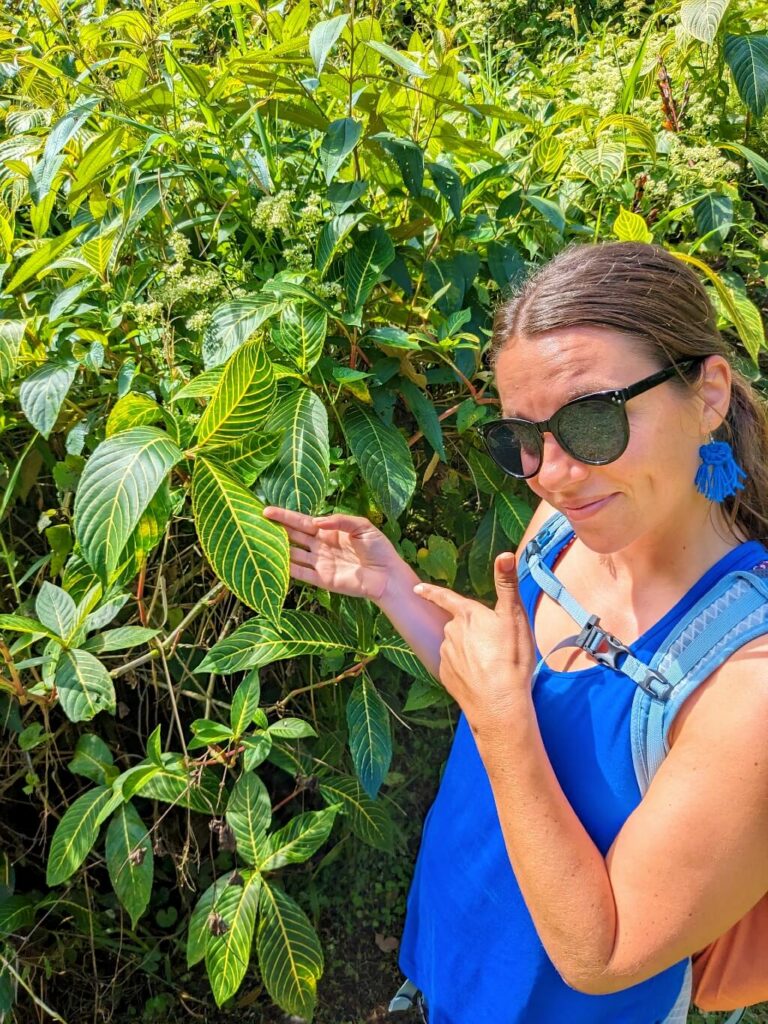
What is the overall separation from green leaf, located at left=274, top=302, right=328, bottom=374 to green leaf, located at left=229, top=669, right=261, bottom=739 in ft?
1.94

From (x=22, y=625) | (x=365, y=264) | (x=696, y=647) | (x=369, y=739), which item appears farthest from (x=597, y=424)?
(x=22, y=625)

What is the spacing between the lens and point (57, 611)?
1453 mm

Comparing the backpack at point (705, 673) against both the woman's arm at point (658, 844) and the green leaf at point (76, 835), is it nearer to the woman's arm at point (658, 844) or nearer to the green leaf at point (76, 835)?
the woman's arm at point (658, 844)

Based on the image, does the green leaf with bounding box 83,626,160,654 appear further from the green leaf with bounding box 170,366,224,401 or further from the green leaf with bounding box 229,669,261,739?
the green leaf with bounding box 170,366,224,401

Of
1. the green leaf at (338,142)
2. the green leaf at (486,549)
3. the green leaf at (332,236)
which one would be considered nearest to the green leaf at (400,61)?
→ the green leaf at (338,142)

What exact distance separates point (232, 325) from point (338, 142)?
335 mm

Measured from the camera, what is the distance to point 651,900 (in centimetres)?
95

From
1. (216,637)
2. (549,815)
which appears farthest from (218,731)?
(549,815)

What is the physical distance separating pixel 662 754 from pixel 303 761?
3.17 feet

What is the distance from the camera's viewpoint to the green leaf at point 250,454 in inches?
49.6

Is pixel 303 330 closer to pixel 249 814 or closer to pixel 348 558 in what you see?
pixel 348 558

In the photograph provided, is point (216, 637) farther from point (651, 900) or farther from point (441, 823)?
point (651, 900)

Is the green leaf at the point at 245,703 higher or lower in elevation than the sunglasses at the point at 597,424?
lower

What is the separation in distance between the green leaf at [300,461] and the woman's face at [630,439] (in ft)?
Answer: 1.09
